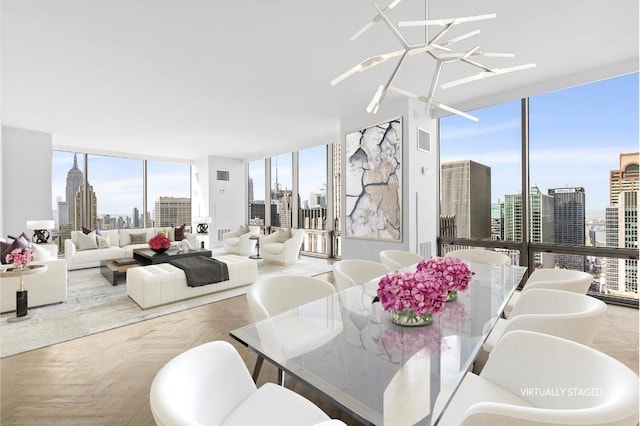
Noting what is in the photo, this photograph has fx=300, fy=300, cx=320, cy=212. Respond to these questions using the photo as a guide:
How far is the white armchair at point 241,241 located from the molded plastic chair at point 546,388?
6.56 metres

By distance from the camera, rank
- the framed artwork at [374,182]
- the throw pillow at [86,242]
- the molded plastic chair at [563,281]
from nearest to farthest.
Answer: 1. the molded plastic chair at [563,281]
2. the framed artwork at [374,182]
3. the throw pillow at [86,242]

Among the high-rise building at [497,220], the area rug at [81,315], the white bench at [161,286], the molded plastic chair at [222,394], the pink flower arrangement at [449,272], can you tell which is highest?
the high-rise building at [497,220]

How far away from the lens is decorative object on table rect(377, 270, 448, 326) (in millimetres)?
1438

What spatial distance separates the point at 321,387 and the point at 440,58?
68.7 inches

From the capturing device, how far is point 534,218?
13.9 ft

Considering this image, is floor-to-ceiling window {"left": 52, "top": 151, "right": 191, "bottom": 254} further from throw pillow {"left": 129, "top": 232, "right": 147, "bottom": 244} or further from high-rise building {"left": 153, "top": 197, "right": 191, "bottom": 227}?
throw pillow {"left": 129, "top": 232, "right": 147, "bottom": 244}

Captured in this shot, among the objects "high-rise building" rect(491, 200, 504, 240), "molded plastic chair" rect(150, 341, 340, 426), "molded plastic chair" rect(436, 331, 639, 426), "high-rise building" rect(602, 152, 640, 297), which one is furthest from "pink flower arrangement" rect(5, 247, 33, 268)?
"high-rise building" rect(602, 152, 640, 297)

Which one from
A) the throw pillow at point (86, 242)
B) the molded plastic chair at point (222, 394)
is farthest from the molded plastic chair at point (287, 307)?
the throw pillow at point (86, 242)

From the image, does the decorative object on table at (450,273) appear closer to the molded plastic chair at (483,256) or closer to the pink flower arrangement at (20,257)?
the molded plastic chair at (483,256)

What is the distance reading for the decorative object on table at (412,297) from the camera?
4.72 ft

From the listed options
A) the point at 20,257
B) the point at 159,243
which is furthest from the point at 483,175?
the point at 20,257

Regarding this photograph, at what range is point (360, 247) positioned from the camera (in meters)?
5.24

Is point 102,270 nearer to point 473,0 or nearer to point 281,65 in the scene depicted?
point 281,65

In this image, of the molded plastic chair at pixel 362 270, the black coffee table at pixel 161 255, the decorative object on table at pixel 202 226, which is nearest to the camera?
the molded plastic chair at pixel 362 270
